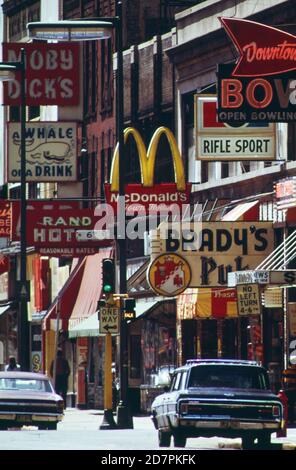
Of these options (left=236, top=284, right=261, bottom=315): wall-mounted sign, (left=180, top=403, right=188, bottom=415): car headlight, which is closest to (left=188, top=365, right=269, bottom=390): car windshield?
(left=180, top=403, right=188, bottom=415): car headlight

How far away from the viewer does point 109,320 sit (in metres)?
43.7

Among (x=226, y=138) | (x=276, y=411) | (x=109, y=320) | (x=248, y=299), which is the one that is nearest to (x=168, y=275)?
(x=109, y=320)

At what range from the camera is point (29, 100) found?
195ft

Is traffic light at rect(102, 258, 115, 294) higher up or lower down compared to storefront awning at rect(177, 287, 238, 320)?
higher up

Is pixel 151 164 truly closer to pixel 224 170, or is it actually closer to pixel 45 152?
pixel 224 170

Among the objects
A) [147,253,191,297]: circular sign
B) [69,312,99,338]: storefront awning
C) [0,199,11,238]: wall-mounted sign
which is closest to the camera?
[147,253,191,297]: circular sign

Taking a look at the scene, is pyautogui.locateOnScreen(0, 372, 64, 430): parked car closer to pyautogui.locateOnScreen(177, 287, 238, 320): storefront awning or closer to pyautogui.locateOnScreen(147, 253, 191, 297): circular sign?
pyautogui.locateOnScreen(147, 253, 191, 297): circular sign

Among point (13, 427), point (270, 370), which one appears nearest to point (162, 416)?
point (13, 427)

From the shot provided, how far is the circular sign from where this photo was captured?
4466 cm

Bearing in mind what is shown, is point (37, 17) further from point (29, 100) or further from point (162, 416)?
point (162, 416)

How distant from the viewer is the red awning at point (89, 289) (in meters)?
58.8

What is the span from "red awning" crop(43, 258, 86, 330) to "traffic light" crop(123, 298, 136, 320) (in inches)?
698

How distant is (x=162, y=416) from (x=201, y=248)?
1200 centimetres

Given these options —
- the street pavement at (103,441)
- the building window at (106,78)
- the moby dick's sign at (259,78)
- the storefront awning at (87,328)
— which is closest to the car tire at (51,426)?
the street pavement at (103,441)
